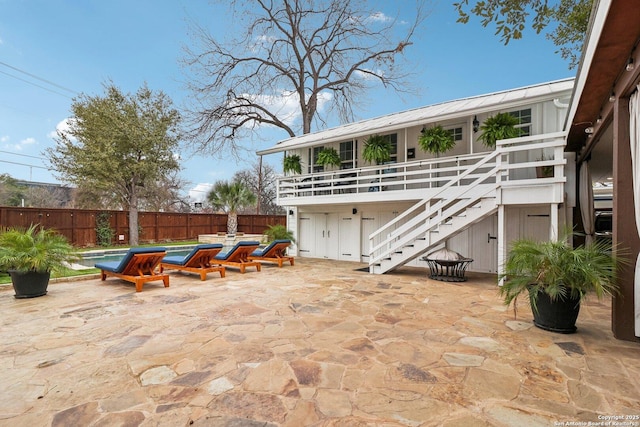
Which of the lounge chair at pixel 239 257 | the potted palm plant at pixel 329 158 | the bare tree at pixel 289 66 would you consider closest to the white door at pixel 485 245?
the potted palm plant at pixel 329 158

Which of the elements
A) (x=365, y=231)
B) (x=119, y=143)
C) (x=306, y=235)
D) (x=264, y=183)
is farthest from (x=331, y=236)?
(x=264, y=183)

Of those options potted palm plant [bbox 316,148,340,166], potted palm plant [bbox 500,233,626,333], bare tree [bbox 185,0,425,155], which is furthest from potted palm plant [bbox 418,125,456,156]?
bare tree [bbox 185,0,425,155]

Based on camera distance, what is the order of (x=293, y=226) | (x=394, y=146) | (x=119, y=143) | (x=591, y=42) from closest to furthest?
(x=591, y=42), (x=394, y=146), (x=293, y=226), (x=119, y=143)

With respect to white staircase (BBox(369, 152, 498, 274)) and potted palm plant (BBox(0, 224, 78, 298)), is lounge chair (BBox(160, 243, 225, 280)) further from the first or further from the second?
white staircase (BBox(369, 152, 498, 274))

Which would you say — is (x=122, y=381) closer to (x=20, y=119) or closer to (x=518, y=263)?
(x=518, y=263)

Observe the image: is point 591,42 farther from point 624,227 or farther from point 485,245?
point 485,245

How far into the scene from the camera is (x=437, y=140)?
962cm

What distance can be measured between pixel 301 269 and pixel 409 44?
15.4 metres

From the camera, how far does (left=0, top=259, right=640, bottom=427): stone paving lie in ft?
8.25

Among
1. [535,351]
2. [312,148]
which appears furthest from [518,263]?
[312,148]

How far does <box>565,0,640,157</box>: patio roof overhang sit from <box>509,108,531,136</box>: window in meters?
3.50

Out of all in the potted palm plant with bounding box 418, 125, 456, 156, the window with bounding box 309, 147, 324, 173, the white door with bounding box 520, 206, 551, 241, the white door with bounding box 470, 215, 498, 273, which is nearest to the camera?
the white door with bounding box 520, 206, 551, 241

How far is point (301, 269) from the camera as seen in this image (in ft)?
33.9

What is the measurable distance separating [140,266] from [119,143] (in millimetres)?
12056
